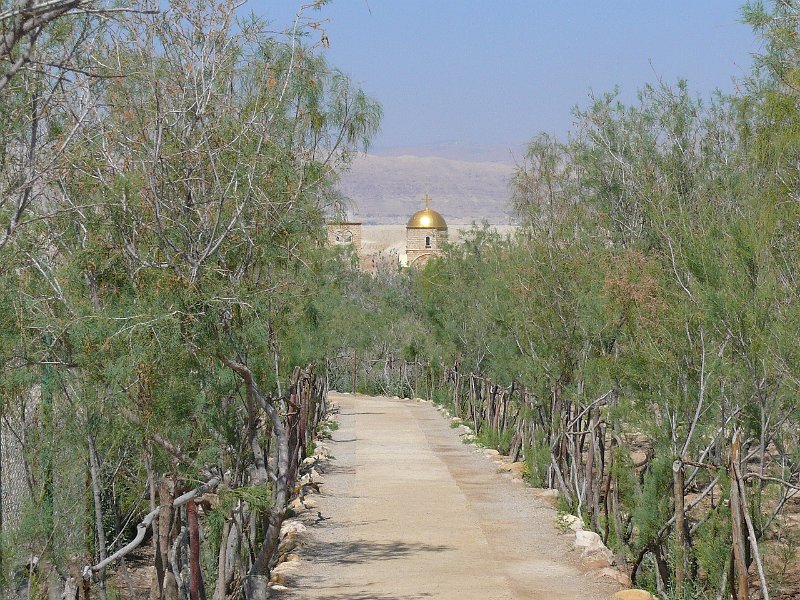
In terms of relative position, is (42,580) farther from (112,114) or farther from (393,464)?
(393,464)

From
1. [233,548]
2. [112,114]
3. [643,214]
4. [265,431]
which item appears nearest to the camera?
[112,114]

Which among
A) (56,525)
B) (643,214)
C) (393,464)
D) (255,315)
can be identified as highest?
(643,214)

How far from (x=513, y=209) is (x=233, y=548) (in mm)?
9294

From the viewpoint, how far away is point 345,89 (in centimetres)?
1288

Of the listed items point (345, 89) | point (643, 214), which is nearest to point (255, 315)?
point (345, 89)

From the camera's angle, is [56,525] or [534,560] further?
[534,560]

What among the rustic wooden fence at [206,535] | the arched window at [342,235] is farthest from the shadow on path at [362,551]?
the arched window at [342,235]

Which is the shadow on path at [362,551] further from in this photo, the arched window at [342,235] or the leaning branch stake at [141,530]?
the arched window at [342,235]

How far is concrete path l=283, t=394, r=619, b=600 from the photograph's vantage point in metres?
10.9

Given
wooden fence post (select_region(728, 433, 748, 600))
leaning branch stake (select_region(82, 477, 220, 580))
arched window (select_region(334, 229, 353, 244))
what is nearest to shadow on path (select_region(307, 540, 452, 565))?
leaning branch stake (select_region(82, 477, 220, 580))

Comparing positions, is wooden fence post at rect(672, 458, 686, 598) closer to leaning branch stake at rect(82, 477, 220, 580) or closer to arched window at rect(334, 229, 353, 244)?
leaning branch stake at rect(82, 477, 220, 580)

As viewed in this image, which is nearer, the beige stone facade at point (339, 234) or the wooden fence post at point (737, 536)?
the wooden fence post at point (737, 536)

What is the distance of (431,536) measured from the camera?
44.4 ft

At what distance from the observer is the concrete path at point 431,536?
35.7 ft
